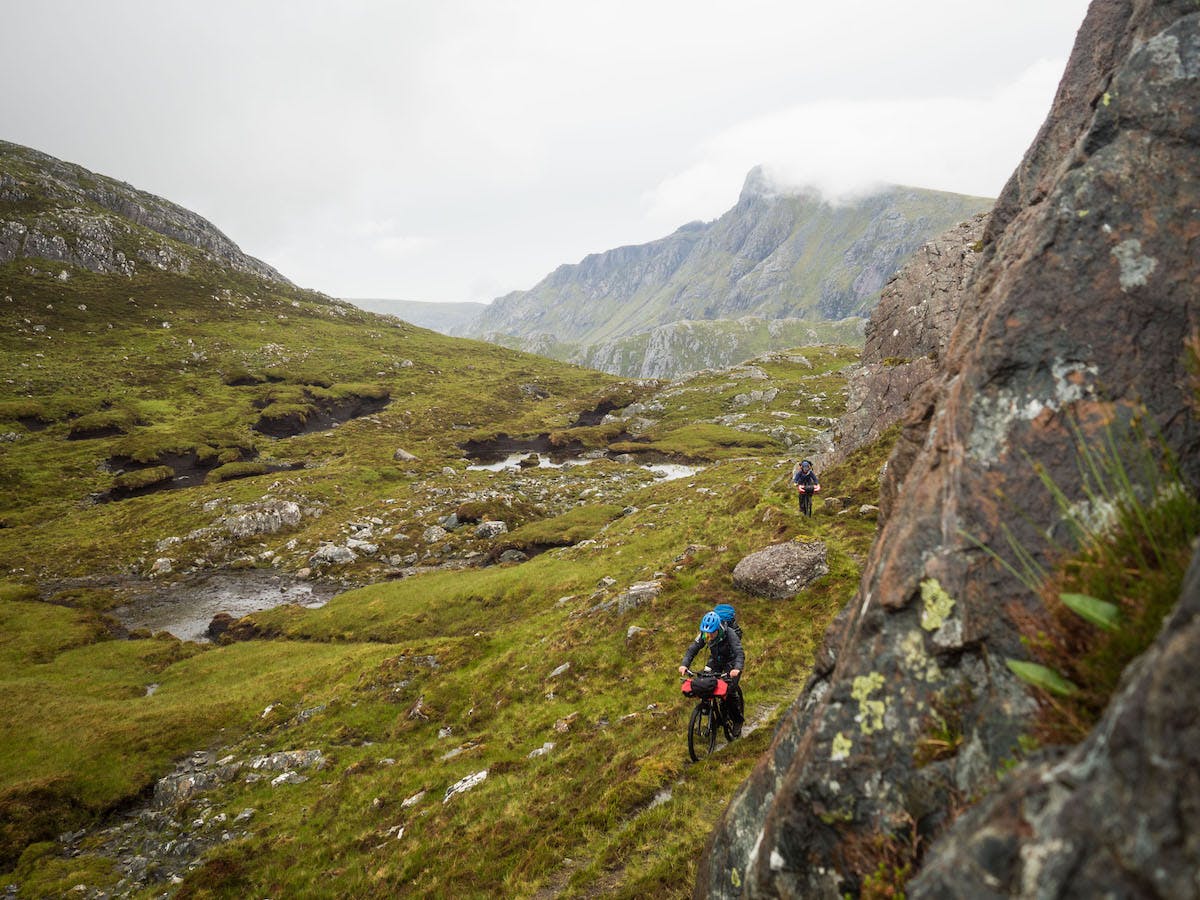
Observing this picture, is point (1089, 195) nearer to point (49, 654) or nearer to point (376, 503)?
point (49, 654)

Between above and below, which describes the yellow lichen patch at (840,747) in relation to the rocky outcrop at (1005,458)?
below

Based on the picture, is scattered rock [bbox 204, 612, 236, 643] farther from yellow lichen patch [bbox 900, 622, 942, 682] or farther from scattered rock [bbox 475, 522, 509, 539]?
yellow lichen patch [bbox 900, 622, 942, 682]

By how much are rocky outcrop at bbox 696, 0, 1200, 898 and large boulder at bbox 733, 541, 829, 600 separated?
1910 cm

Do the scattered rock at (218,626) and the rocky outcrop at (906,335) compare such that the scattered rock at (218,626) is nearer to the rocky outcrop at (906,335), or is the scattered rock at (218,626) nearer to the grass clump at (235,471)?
the grass clump at (235,471)

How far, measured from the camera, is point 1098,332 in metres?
6.01

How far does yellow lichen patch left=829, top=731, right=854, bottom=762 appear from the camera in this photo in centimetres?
602

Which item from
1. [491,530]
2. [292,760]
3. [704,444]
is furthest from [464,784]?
[704,444]

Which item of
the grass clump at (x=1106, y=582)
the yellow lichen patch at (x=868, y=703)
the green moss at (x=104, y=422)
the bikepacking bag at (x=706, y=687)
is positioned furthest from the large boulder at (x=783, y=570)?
the green moss at (x=104, y=422)

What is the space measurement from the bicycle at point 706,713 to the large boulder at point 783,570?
10.3 m

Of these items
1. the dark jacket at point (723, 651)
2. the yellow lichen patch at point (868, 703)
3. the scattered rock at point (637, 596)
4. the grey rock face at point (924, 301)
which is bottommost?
the scattered rock at point (637, 596)

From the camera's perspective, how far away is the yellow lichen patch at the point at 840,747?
602 cm

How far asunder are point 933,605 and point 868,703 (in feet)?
4.26

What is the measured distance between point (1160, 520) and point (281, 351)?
19490 cm

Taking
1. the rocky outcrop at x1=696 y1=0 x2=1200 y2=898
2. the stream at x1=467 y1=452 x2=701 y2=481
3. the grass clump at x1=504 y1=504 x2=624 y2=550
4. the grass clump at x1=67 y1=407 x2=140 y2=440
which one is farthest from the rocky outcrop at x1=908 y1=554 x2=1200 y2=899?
the grass clump at x1=67 y1=407 x2=140 y2=440
